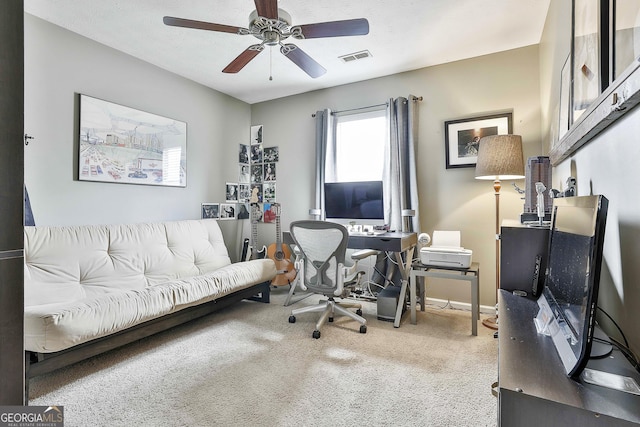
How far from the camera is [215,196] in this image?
3.88 meters

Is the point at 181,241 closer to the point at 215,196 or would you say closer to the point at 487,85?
the point at 215,196

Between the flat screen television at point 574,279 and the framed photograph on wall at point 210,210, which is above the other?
the framed photograph on wall at point 210,210

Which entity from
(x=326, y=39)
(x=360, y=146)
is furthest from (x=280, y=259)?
(x=326, y=39)

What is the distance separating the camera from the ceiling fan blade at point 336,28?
1.83 meters

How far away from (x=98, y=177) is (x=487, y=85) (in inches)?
144

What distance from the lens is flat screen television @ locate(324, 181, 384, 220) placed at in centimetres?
322

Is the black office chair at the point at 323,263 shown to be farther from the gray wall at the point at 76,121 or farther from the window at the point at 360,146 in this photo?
the gray wall at the point at 76,121

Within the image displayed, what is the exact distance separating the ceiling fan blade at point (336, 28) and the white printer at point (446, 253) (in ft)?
5.88

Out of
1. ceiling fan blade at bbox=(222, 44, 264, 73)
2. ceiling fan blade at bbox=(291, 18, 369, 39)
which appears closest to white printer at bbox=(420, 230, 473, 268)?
ceiling fan blade at bbox=(291, 18, 369, 39)

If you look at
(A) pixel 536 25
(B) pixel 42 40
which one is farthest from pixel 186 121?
(A) pixel 536 25

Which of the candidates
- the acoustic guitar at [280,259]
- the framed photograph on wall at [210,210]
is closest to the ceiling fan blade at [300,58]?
the acoustic guitar at [280,259]

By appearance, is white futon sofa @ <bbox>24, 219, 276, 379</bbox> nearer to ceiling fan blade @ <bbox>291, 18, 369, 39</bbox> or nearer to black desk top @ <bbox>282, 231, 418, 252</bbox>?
black desk top @ <bbox>282, 231, 418, 252</bbox>

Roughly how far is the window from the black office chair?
1.27m

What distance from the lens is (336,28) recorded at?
1894 mm
